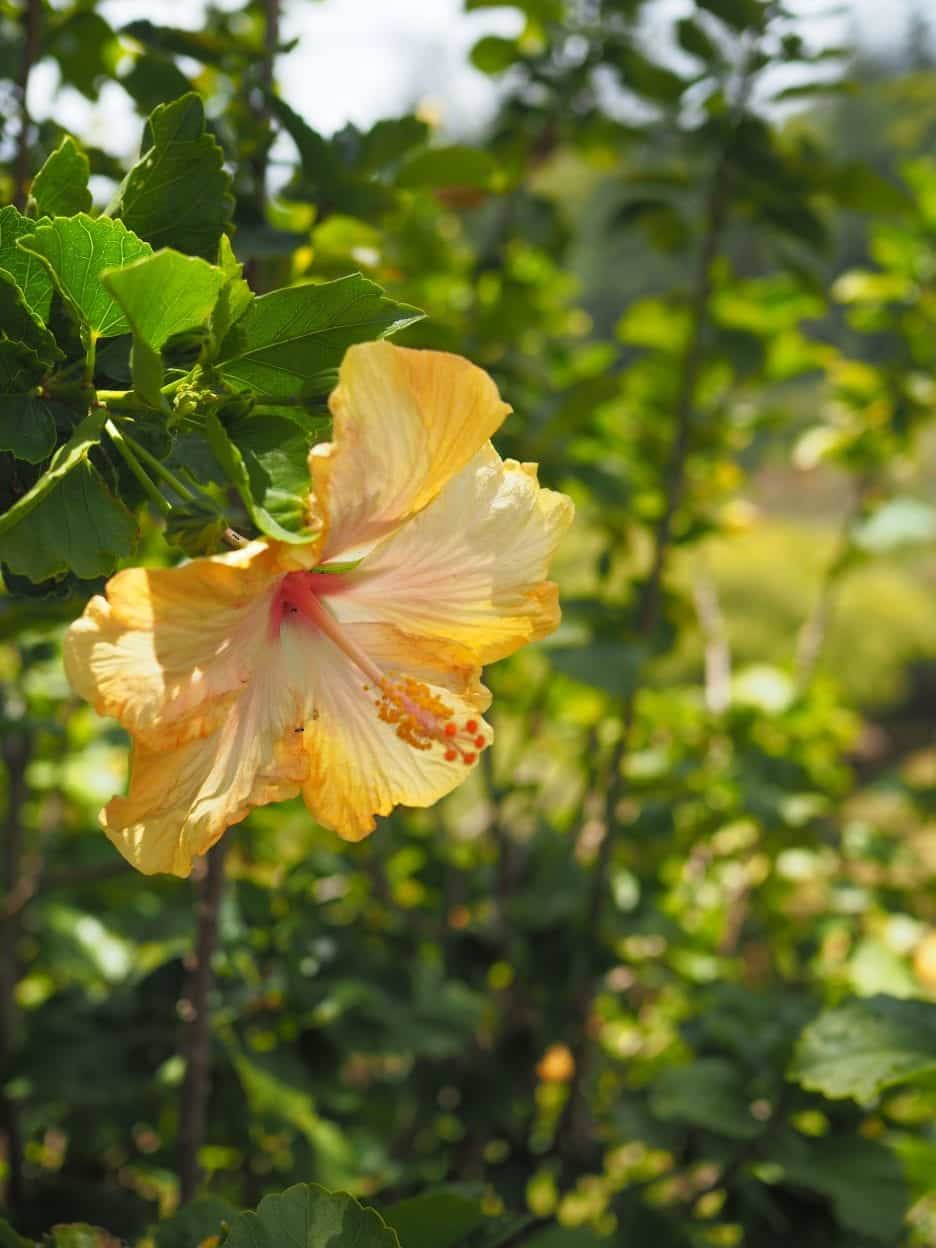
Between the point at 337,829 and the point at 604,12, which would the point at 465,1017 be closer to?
the point at 337,829

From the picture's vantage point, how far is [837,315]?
6957mm

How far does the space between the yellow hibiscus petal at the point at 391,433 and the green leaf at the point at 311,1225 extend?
322 mm

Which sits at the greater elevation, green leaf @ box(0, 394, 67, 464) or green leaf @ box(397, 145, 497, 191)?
green leaf @ box(0, 394, 67, 464)

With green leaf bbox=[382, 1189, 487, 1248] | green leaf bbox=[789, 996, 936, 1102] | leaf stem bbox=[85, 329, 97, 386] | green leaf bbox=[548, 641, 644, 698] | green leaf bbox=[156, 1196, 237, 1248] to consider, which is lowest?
green leaf bbox=[548, 641, 644, 698]

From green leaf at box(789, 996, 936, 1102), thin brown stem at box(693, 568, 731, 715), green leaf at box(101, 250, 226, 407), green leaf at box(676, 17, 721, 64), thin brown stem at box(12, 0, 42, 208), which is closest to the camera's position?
green leaf at box(101, 250, 226, 407)

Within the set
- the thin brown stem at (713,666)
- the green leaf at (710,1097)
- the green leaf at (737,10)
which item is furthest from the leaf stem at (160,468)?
the thin brown stem at (713,666)

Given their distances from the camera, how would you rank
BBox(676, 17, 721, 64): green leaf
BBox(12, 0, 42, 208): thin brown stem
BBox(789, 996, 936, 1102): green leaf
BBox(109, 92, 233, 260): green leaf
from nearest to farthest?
BBox(109, 92, 233, 260): green leaf → BBox(789, 996, 936, 1102): green leaf → BBox(12, 0, 42, 208): thin brown stem → BBox(676, 17, 721, 64): green leaf

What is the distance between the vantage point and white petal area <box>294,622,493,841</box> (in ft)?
1.77

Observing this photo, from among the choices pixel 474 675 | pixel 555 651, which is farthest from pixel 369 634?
pixel 555 651

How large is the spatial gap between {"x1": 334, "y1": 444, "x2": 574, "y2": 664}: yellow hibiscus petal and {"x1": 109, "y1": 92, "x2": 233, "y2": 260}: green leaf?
6.9 inches

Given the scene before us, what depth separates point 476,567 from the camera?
1.75 ft

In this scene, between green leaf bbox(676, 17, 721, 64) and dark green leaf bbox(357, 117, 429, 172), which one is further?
green leaf bbox(676, 17, 721, 64)

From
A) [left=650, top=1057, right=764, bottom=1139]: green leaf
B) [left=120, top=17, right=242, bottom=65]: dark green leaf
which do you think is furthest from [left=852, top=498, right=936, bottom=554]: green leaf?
[left=120, top=17, right=242, bottom=65]: dark green leaf

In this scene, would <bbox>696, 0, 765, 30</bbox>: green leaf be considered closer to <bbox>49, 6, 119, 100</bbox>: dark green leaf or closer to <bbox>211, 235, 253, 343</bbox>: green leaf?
<bbox>49, 6, 119, 100</bbox>: dark green leaf
